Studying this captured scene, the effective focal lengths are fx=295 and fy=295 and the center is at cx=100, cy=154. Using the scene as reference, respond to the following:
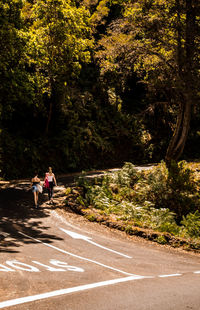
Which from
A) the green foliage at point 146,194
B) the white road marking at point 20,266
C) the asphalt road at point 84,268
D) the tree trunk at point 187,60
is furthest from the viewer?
the tree trunk at point 187,60

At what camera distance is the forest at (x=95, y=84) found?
17641 mm

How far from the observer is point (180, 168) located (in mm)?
18484

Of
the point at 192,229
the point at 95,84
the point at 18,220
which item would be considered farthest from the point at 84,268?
the point at 95,84

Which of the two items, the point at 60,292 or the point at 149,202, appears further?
the point at 149,202

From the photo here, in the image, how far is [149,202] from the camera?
14.8 m

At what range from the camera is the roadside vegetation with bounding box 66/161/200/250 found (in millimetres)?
12422

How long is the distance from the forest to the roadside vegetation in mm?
2365

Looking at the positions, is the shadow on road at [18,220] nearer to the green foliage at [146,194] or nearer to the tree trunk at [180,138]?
the green foliage at [146,194]

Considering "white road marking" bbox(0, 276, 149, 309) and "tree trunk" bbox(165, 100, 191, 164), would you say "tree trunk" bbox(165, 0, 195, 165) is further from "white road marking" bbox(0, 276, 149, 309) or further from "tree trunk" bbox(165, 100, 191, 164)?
"white road marking" bbox(0, 276, 149, 309)

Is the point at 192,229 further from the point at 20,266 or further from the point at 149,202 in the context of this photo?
the point at 20,266

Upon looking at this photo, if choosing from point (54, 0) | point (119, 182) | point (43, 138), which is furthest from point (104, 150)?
point (54, 0)

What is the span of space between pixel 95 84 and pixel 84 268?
31.1m

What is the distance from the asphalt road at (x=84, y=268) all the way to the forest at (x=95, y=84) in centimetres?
971

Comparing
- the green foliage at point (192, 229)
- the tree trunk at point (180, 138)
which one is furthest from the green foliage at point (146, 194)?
the tree trunk at point (180, 138)
